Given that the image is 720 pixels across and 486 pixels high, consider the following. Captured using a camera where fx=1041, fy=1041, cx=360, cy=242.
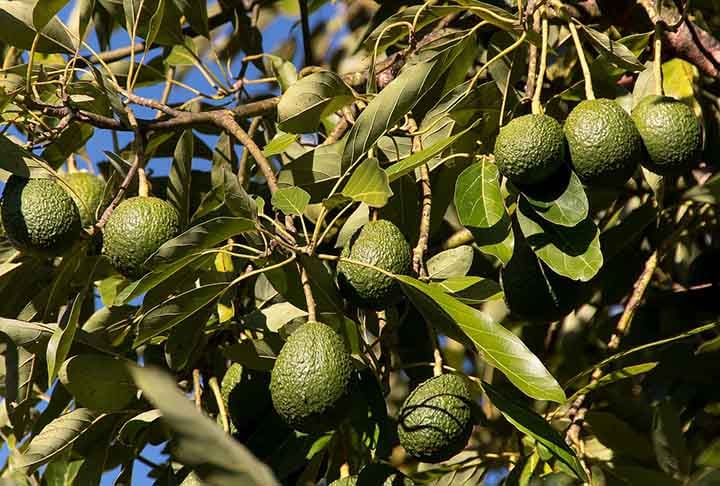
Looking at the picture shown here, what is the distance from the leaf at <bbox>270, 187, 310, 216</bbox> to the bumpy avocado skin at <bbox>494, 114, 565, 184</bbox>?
319 millimetres

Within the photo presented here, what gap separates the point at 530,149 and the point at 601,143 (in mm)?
119

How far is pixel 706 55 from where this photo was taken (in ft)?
7.36

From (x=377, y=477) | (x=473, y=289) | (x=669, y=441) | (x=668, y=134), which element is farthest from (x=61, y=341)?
(x=669, y=441)

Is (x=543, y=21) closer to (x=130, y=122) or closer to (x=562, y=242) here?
(x=562, y=242)

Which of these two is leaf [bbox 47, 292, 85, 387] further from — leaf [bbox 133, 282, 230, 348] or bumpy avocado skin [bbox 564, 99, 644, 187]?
bumpy avocado skin [bbox 564, 99, 644, 187]

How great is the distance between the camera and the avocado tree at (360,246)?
5.37 ft

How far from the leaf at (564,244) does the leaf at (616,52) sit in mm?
330

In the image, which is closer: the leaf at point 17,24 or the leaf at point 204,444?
the leaf at point 204,444

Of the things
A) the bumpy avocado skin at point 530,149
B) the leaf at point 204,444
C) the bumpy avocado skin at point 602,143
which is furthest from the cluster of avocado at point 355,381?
the leaf at point 204,444

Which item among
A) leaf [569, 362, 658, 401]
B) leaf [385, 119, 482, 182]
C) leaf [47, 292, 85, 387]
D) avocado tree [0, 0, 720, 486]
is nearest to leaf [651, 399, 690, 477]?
avocado tree [0, 0, 720, 486]

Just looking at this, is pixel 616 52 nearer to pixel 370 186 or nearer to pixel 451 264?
pixel 451 264

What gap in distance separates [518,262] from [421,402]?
13.3 inches

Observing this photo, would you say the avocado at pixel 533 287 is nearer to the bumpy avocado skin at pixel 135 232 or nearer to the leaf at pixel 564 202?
the leaf at pixel 564 202

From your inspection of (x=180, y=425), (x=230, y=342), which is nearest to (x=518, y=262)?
(x=230, y=342)
